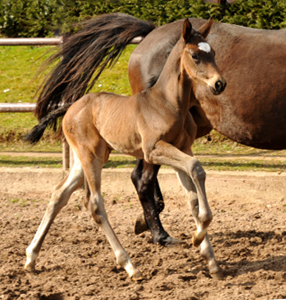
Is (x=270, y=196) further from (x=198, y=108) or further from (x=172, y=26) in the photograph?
(x=172, y=26)

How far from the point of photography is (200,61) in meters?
3.00

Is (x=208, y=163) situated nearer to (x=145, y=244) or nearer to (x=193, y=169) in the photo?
(x=145, y=244)

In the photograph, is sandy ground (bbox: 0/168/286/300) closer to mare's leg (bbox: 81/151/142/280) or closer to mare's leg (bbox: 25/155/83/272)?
mare's leg (bbox: 25/155/83/272)

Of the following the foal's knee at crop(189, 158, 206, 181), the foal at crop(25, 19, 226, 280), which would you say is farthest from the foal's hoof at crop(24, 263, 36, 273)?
the foal's knee at crop(189, 158, 206, 181)

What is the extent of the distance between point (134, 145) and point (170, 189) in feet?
7.66

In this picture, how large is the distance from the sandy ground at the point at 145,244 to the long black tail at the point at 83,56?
123 centimetres

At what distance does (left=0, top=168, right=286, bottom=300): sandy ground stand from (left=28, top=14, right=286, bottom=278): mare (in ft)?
1.48

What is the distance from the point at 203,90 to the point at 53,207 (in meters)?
1.64

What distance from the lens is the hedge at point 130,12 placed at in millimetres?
9727

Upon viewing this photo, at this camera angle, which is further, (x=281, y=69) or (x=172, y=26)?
(x=172, y=26)

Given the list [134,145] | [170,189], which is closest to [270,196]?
[170,189]

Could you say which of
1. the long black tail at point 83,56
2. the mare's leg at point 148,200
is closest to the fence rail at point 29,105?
the long black tail at point 83,56

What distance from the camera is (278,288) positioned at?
3.12 meters

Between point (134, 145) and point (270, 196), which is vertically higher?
point (134, 145)
